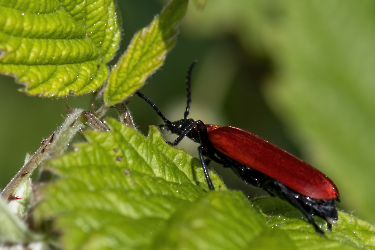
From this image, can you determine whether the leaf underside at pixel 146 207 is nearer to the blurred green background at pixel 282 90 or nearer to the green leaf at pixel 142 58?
the green leaf at pixel 142 58

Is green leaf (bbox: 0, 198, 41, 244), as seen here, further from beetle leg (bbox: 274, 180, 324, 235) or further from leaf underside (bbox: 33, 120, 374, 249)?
beetle leg (bbox: 274, 180, 324, 235)

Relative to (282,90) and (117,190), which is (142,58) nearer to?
(117,190)

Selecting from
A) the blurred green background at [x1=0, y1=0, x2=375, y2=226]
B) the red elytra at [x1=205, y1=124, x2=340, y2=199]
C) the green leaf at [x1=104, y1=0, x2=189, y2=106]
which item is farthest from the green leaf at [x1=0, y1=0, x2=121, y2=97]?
the blurred green background at [x1=0, y1=0, x2=375, y2=226]

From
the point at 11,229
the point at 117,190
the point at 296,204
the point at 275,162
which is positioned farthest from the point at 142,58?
the point at 296,204

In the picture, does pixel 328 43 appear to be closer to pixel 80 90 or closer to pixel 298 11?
pixel 298 11

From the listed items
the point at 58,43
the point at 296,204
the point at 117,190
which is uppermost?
the point at 58,43

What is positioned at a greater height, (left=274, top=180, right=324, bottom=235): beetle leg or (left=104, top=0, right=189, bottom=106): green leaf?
(left=104, top=0, right=189, bottom=106): green leaf
